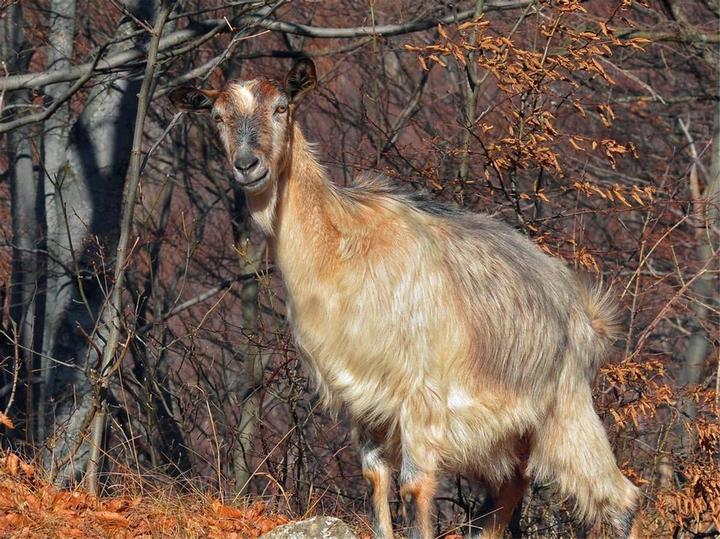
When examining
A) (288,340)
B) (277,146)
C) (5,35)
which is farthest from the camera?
(5,35)

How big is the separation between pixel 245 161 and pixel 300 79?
2.16 ft

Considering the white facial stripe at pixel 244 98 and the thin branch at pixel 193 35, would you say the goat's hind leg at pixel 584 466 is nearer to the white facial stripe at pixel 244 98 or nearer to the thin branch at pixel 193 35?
the white facial stripe at pixel 244 98

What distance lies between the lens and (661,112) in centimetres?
1738

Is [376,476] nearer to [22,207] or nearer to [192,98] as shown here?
[192,98]

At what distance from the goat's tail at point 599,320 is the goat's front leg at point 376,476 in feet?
4.75

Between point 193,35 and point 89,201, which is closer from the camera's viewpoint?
point 193,35

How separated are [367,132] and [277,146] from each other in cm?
810

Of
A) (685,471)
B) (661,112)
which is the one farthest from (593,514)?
(661,112)

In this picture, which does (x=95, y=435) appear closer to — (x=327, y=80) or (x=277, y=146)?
(x=277, y=146)

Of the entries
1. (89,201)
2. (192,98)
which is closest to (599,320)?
(192,98)

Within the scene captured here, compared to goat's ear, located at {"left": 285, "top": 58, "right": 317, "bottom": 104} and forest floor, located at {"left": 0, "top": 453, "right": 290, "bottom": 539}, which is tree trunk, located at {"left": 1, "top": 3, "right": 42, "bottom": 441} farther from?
goat's ear, located at {"left": 285, "top": 58, "right": 317, "bottom": 104}

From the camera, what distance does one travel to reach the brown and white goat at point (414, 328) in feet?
19.8

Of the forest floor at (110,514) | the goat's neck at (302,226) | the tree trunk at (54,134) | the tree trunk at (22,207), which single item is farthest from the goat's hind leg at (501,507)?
the tree trunk at (22,207)

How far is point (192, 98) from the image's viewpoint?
6355mm
